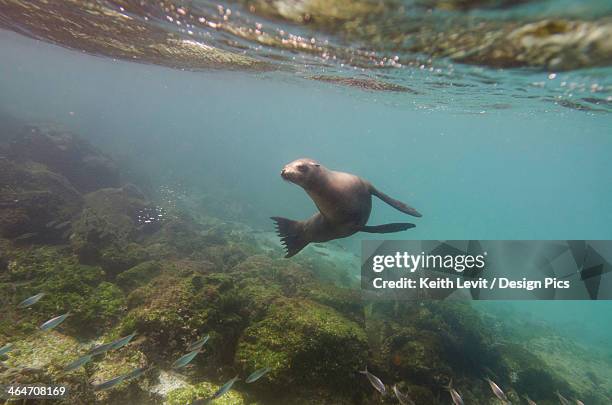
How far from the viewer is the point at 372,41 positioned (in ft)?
26.8

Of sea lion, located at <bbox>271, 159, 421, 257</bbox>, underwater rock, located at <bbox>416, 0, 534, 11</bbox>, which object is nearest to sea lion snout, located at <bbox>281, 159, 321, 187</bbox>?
sea lion, located at <bbox>271, 159, 421, 257</bbox>

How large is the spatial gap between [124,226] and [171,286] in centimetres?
813

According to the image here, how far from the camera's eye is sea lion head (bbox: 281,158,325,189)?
4276mm

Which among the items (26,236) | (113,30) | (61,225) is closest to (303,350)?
(26,236)

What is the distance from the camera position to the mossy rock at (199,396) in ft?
14.3

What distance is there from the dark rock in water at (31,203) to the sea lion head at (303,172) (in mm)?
8097

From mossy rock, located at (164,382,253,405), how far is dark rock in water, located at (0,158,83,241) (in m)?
6.81

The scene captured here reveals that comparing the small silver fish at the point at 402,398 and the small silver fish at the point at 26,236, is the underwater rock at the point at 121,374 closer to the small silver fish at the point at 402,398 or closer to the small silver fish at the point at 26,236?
the small silver fish at the point at 402,398

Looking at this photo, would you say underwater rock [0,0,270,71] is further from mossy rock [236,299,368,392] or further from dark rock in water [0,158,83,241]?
mossy rock [236,299,368,392]

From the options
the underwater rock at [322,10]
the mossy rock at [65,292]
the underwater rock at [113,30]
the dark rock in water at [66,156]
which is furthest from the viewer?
the dark rock in water at [66,156]

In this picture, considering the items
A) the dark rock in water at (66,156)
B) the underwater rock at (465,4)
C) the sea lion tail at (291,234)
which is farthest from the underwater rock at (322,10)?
the dark rock in water at (66,156)

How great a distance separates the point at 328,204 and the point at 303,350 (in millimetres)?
2321

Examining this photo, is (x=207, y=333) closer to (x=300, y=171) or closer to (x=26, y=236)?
(x=300, y=171)

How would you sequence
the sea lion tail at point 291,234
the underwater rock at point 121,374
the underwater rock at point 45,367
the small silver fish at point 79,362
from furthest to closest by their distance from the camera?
1. the sea lion tail at point 291,234
2. the underwater rock at point 121,374
3. the underwater rock at point 45,367
4. the small silver fish at point 79,362
